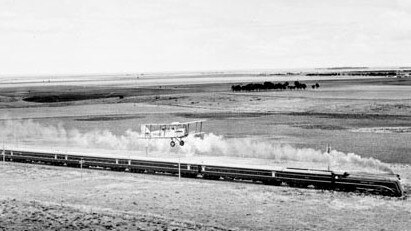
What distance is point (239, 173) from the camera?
31562 millimetres

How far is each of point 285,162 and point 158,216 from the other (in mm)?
16350

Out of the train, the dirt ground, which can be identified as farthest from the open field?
the train

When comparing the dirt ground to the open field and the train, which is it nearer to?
the open field

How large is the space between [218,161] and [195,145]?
8024 millimetres

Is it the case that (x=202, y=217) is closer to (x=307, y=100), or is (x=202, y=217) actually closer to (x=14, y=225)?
(x=14, y=225)

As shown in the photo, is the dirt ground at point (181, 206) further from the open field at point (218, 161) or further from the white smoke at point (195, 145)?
the white smoke at point (195, 145)

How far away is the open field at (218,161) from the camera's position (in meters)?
22.6

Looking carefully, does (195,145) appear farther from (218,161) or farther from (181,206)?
(181,206)

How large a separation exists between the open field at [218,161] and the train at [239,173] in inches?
38.2

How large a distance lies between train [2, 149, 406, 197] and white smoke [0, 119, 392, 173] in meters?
4.95

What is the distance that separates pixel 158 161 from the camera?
115 ft

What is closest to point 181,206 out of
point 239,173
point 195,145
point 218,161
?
point 239,173

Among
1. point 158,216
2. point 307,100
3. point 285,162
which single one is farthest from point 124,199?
point 307,100

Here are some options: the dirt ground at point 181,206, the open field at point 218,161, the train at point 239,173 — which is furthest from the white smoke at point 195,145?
the dirt ground at point 181,206
